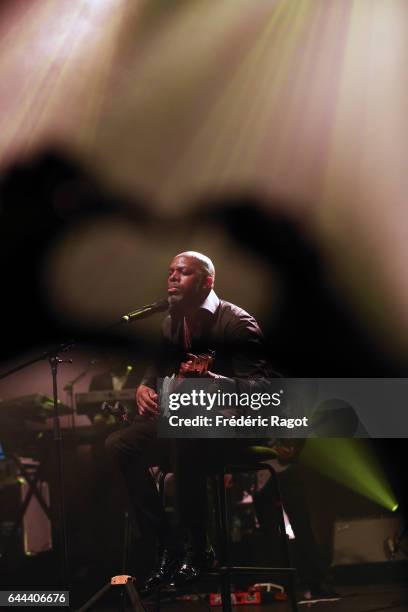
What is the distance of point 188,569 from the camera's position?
2.50m

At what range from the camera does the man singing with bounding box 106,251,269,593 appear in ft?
8.40

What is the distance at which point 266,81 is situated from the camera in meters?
3.25

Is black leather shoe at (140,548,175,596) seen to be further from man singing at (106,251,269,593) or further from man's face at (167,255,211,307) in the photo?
man's face at (167,255,211,307)

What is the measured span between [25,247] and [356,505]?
6.10 ft

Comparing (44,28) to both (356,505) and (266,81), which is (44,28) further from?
(356,505)

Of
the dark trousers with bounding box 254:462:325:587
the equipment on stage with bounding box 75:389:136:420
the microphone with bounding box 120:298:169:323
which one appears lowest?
the dark trousers with bounding box 254:462:325:587

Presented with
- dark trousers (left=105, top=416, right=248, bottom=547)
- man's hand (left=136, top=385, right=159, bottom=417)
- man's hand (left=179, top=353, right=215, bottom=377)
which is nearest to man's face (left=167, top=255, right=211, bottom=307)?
man's hand (left=179, top=353, right=215, bottom=377)

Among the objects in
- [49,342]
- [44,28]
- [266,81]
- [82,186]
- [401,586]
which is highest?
[44,28]

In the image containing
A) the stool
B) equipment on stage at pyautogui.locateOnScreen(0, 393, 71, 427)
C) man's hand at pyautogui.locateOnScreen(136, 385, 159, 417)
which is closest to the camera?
the stool

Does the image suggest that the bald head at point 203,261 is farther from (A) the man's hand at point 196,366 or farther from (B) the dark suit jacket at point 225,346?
(A) the man's hand at point 196,366

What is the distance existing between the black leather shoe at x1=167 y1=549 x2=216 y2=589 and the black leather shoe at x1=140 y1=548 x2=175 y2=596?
0.02 meters

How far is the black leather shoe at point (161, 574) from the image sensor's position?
2.50 m

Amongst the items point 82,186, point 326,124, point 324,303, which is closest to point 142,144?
point 82,186

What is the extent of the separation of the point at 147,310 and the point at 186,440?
0.48 meters
